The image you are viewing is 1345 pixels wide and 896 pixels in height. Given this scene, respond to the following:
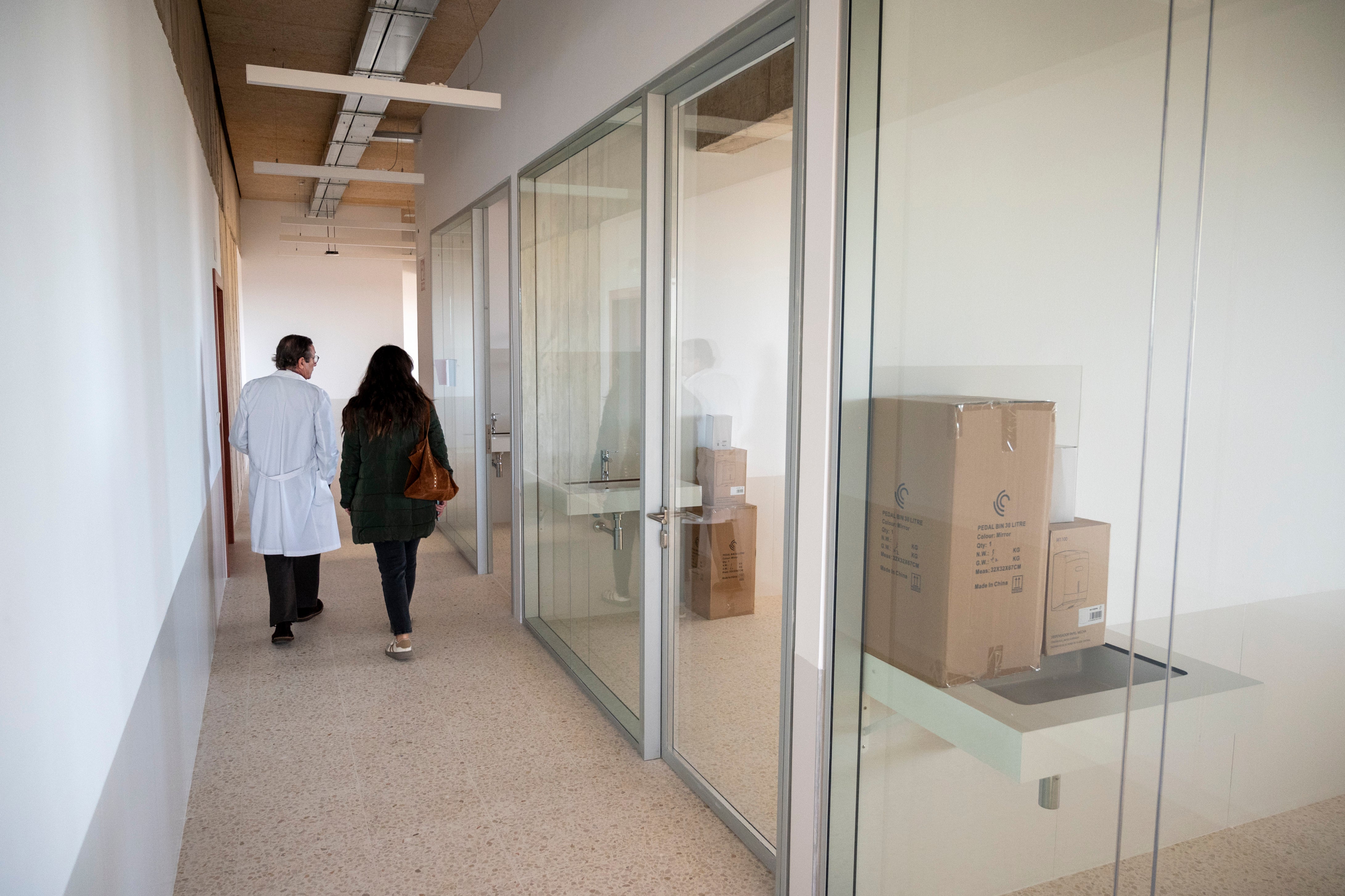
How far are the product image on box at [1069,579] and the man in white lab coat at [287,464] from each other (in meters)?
4.13

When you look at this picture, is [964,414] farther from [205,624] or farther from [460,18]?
[460,18]

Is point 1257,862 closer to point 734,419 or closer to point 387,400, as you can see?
point 734,419

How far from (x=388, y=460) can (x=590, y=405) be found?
4.27ft

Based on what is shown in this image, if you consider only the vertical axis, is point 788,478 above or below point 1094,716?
above

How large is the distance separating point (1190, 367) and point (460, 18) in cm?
551

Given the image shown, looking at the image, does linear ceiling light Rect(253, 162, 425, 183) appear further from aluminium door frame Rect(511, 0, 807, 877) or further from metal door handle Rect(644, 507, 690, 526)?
metal door handle Rect(644, 507, 690, 526)

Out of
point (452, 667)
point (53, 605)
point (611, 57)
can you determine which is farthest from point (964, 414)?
point (452, 667)

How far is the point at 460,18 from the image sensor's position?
5562 mm

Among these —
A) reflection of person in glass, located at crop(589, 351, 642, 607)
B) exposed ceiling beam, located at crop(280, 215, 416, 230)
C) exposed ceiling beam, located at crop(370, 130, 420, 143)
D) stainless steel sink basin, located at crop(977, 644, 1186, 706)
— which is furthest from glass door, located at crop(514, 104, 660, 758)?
exposed ceiling beam, located at crop(280, 215, 416, 230)

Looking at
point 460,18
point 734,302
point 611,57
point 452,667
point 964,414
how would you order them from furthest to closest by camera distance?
point 460,18
point 452,667
point 611,57
point 734,302
point 964,414

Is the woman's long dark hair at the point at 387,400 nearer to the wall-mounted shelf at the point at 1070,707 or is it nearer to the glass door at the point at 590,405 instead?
the glass door at the point at 590,405

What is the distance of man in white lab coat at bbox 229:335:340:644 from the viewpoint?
480cm

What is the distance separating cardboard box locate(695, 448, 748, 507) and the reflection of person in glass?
0.44 metres

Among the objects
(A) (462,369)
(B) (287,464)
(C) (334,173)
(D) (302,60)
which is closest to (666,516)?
(B) (287,464)
